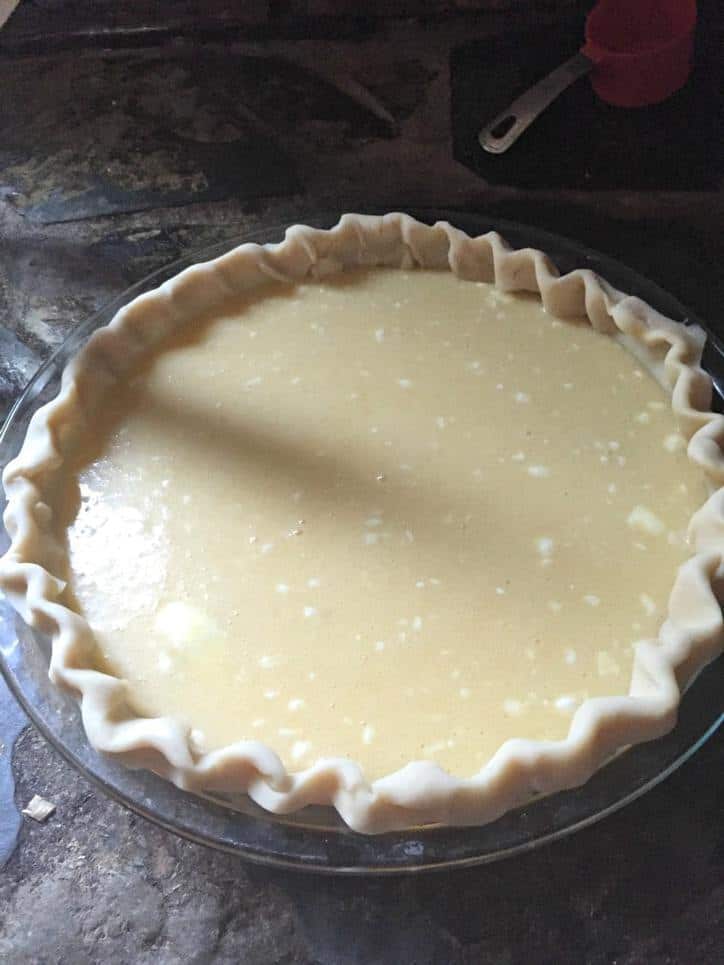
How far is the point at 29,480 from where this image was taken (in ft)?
3.84

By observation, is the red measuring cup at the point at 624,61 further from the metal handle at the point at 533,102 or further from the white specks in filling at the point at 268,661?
the white specks in filling at the point at 268,661

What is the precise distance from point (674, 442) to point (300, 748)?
0.56 m

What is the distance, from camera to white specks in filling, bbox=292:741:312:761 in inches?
37.8

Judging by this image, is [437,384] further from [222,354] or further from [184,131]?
[184,131]

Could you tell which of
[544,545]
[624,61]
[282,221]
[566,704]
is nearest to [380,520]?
[544,545]

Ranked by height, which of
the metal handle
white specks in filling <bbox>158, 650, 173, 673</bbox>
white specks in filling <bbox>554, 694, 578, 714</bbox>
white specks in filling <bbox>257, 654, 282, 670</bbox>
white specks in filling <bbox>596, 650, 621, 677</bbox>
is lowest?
white specks in filling <bbox>158, 650, 173, 673</bbox>

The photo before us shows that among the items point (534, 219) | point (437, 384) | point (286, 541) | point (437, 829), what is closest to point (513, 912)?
point (437, 829)

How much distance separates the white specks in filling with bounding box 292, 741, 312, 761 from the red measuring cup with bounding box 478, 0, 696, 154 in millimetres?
1030

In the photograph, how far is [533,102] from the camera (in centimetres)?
157

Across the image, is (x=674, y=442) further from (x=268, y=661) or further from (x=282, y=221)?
(x=282, y=221)

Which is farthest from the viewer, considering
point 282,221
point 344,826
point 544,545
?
point 282,221

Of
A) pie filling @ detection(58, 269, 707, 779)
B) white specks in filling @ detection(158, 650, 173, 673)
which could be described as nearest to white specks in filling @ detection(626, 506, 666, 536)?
pie filling @ detection(58, 269, 707, 779)

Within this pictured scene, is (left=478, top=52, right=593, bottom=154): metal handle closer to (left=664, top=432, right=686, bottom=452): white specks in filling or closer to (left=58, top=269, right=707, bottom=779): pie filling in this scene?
(left=58, top=269, right=707, bottom=779): pie filling

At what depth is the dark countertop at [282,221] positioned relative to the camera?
0.96 m
